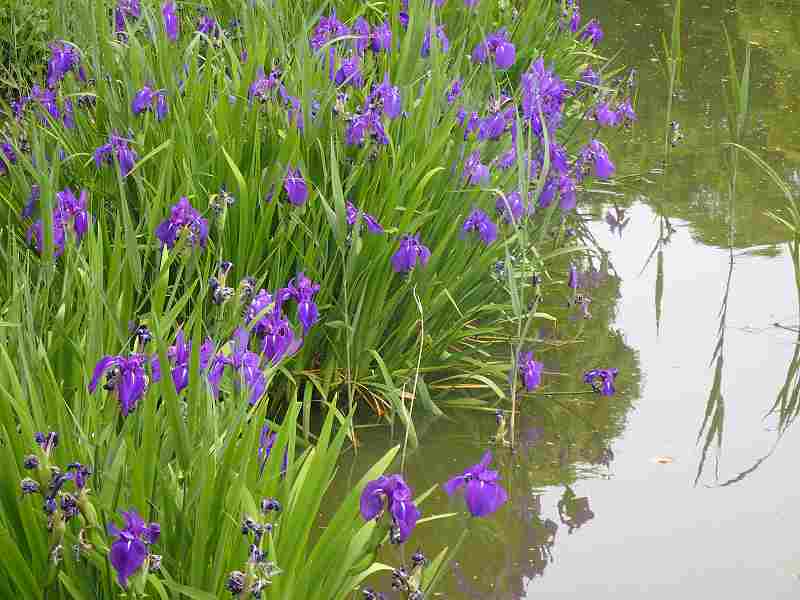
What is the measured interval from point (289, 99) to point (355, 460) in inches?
41.2

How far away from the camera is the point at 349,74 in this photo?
11.6ft

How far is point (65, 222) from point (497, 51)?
1.81 metres

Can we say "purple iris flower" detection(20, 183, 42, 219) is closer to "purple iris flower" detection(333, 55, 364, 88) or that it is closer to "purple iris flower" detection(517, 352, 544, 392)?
"purple iris flower" detection(333, 55, 364, 88)

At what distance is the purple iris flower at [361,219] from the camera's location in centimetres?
299

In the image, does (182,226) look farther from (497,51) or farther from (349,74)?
(497,51)

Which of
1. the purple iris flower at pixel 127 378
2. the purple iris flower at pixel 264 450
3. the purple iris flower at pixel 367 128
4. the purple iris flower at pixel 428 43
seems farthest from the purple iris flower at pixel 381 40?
the purple iris flower at pixel 127 378

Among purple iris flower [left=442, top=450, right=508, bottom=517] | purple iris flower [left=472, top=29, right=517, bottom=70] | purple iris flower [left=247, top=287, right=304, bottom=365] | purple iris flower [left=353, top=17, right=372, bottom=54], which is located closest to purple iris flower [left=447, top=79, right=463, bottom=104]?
purple iris flower [left=472, top=29, right=517, bottom=70]

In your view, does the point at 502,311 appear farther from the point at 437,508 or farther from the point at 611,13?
the point at 611,13

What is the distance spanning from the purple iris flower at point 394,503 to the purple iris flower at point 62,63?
A: 2175 millimetres

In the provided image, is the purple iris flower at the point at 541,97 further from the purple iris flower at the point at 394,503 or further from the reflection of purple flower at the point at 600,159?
the purple iris flower at the point at 394,503

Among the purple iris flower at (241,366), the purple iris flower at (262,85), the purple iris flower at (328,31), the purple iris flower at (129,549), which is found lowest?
the purple iris flower at (129,549)

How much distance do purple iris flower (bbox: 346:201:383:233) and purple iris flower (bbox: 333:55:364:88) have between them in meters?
0.59

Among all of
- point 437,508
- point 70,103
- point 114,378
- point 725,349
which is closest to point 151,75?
point 70,103

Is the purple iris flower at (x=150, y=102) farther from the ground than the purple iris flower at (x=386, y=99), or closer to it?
closer to it
